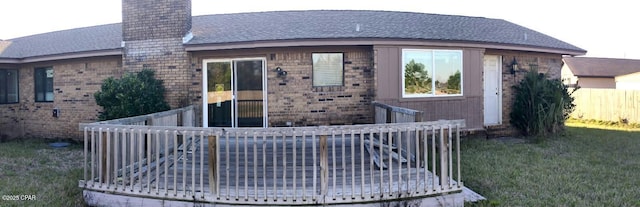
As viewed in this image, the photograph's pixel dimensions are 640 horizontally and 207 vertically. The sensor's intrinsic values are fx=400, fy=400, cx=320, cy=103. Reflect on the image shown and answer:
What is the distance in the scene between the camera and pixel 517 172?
653 cm

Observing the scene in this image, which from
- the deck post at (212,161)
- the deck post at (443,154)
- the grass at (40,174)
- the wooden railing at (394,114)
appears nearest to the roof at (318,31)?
the wooden railing at (394,114)

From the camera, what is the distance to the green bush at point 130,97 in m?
8.48

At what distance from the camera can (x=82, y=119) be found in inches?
416

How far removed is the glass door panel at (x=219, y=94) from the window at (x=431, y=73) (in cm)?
394

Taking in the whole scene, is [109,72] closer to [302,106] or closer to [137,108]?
[137,108]

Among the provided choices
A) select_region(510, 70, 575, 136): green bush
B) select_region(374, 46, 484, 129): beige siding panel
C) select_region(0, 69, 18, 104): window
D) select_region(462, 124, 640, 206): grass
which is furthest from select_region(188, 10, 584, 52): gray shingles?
select_region(0, 69, 18, 104): window

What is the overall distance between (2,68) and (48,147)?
147 inches

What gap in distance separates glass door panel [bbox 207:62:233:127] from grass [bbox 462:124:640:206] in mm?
5132

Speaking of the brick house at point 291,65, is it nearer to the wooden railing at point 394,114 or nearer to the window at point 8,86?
the wooden railing at point 394,114

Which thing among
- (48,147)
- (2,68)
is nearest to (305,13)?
(48,147)

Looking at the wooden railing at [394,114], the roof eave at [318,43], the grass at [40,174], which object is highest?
the roof eave at [318,43]

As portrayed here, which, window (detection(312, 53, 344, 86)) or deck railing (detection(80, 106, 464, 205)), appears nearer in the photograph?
deck railing (detection(80, 106, 464, 205))

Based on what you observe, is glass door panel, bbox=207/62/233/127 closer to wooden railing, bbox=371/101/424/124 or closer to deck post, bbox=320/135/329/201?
wooden railing, bbox=371/101/424/124

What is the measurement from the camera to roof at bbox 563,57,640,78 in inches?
1201
